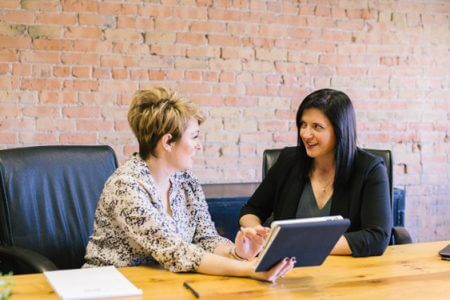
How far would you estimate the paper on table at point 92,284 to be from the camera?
175cm

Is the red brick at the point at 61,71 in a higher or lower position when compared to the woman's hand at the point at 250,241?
higher

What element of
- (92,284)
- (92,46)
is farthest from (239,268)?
(92,46)

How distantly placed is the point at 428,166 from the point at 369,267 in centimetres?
255

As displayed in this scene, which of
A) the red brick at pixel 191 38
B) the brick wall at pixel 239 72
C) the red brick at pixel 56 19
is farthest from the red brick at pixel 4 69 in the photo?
the red brick at pixel 191 38

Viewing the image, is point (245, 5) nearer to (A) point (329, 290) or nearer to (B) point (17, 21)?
(B) point (17, 21)

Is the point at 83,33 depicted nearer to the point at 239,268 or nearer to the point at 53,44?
the point at 53,44

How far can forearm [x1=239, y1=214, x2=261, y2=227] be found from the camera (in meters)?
2.71

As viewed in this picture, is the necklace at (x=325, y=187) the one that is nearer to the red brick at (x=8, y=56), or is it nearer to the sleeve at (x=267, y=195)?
the sleeve at (x=267, y=195)

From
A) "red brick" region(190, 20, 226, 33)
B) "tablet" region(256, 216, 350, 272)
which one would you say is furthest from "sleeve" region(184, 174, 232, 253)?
"red brick" region(190, 20, 226, 33)

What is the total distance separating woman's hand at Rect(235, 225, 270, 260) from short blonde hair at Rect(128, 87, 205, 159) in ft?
1.27

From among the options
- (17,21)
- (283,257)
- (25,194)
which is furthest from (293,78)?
(283,257)

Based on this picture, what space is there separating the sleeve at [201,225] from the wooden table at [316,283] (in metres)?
0.34

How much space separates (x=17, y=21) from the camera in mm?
3518

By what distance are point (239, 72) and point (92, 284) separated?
7.74 ft
